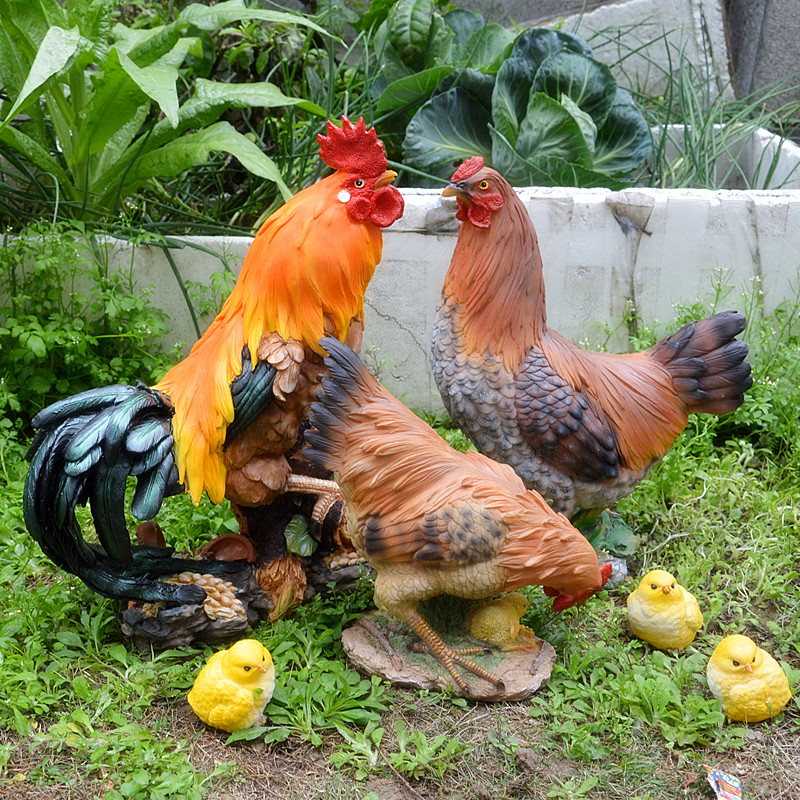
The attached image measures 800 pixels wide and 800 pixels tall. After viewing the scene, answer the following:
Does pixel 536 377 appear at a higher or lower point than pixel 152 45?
lower

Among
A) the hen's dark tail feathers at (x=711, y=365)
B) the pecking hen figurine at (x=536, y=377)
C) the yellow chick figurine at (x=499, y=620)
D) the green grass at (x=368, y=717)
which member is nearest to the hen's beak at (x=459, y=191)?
the pecking hen figurine at (x=536, y=377)

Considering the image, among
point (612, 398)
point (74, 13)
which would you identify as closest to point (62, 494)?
point (612, 398)

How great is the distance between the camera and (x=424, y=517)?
2660 millimetres

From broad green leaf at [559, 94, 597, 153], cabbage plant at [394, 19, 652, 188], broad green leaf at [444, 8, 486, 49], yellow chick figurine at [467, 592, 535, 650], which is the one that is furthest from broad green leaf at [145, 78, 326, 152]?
yellow chick figurine at [467, 592, 535, 650]

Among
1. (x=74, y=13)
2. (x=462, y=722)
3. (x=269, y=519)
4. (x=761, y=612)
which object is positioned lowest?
(x=761, y=612)

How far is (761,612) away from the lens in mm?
3393

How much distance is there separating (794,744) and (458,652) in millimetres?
1148

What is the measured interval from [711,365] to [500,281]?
0.89 metres

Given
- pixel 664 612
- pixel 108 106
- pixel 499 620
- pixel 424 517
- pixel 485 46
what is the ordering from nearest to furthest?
pixel 424 517
pixel 499 620
pixel 664 612
pixel 108 106
pixel 485 46

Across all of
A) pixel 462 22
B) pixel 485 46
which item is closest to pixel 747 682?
pixel 485 46

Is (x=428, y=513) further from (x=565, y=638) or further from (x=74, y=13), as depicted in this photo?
(x=74, y=13)

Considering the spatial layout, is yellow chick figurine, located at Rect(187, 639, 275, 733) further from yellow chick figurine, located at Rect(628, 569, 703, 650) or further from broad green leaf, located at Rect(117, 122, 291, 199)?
broad green leaf, located at Rect(117, 122, 291, 199)

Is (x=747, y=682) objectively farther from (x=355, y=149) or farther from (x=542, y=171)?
(x=542, y=171)

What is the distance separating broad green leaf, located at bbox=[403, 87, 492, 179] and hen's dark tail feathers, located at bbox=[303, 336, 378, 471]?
8.50 feet
